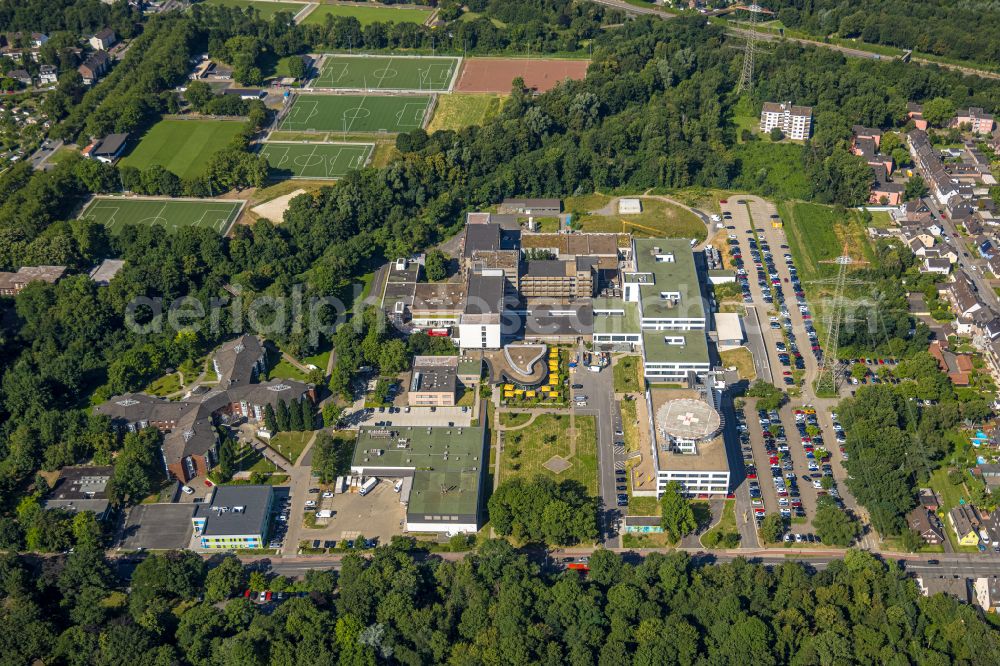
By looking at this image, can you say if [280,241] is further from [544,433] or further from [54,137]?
[54,137]

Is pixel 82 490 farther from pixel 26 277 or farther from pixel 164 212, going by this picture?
pixel 164 212

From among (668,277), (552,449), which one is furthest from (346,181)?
(552,449)

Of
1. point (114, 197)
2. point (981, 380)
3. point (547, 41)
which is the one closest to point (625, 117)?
point (547, 41)

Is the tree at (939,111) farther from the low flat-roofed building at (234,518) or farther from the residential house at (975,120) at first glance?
the low flat-roofed building at (234,518)

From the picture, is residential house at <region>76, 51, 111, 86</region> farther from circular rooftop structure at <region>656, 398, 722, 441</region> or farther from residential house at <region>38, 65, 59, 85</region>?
circular rooftop structure at <region>656, 398, 722, 441</region>

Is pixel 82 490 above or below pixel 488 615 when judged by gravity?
below

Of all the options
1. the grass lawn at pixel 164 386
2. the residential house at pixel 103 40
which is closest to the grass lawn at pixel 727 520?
the grass lawn at pixel 164 386

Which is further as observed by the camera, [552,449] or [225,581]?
[552,449]

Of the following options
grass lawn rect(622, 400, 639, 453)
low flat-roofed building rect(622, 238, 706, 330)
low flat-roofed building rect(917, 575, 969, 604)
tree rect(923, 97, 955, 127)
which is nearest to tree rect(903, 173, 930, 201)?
tree rect(923, 97, 955, 127)
